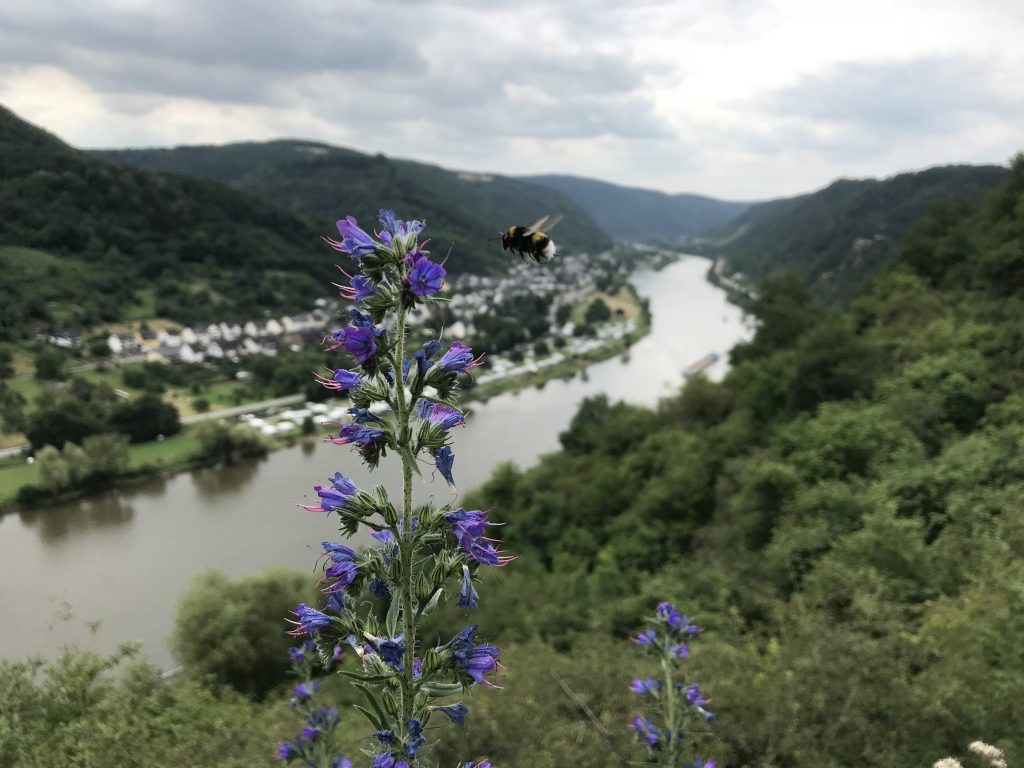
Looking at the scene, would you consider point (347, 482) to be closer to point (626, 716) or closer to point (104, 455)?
point (626, 716)

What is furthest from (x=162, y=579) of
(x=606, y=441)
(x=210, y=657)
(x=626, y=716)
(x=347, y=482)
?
(x=347, y=482)

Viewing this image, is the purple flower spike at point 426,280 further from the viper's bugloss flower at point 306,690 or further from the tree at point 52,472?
the tree at point 52,472

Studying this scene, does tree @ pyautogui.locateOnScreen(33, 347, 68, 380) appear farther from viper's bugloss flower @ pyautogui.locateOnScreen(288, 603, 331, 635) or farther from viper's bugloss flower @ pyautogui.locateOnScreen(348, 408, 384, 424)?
viper's bugloss flower @ pyautogui.locateOnScreen(348, 408, 384, 424)

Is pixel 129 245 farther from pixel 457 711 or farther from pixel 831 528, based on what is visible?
pixel 457 711

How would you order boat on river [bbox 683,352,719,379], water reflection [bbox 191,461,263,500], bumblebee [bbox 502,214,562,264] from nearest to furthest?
bumblebee [bbox 502,214,562,264] < water reflection [bbox 191,461,263,500] < boat on river [bbox 683,352,719,379]

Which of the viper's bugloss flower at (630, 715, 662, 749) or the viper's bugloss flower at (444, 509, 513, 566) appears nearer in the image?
the viper's bugloss flower at (444, 509, 513, 566)

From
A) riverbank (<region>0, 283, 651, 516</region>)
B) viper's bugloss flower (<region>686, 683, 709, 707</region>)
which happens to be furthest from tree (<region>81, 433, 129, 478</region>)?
viper's bugloss flower (<region>686, 683, 709, 707</region>)

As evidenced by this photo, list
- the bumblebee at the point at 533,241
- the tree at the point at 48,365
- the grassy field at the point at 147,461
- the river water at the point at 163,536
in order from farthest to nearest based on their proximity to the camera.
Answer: the tree at the point at 48,365 < the grassy field at the point at 147,461 < the river water at the point at 163,536 < the bumblebee at the point at 533,241

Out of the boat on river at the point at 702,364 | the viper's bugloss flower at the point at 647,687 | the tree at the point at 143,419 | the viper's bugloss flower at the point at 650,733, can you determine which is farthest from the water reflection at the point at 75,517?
the boat on river at the point at 702,364
